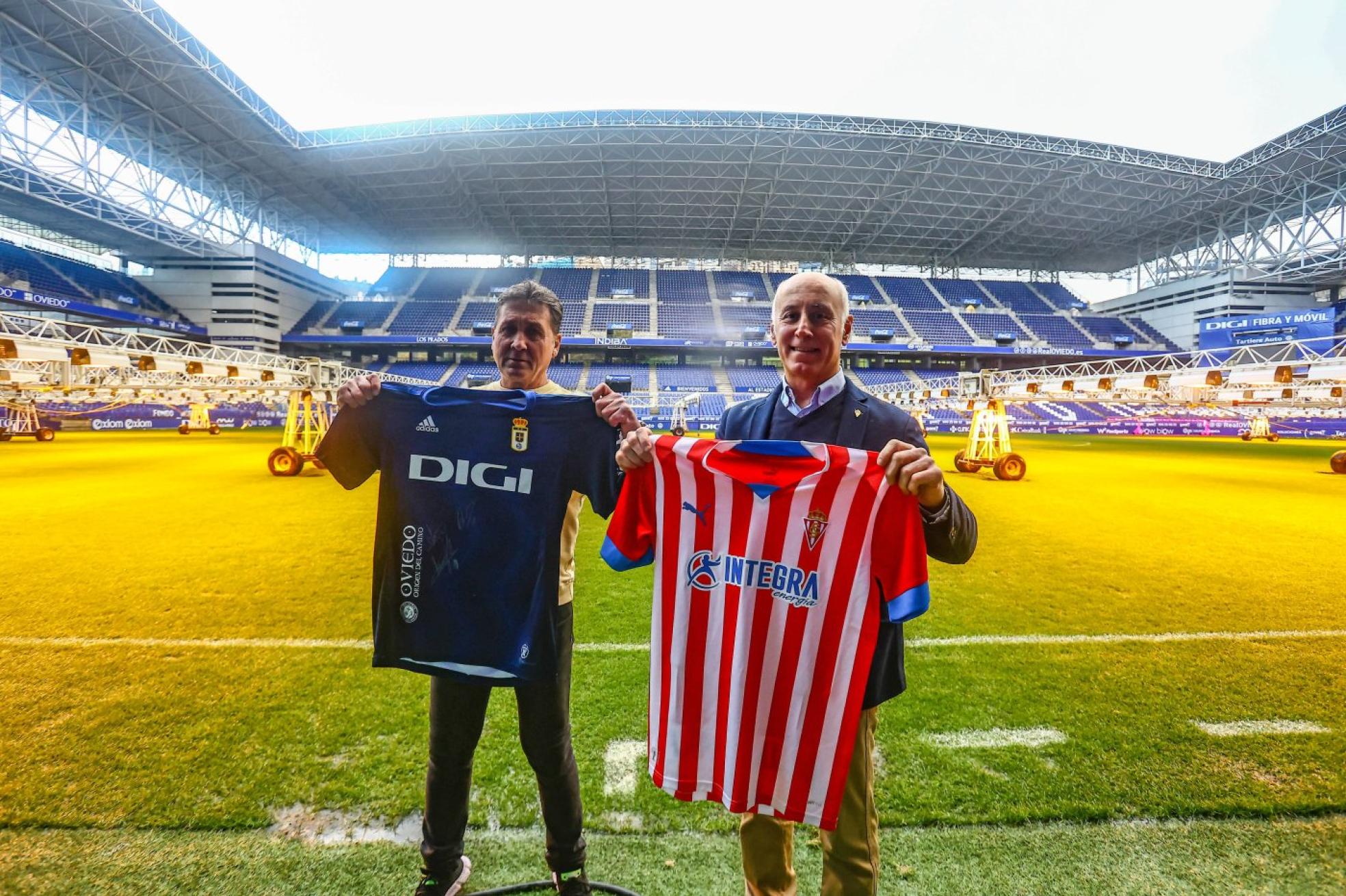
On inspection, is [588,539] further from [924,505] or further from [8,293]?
[8,293]

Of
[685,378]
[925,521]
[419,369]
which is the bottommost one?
[925,521]

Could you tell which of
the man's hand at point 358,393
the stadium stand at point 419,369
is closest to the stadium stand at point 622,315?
the stadium stand at point 419,369

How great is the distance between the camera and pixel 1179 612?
4438mm

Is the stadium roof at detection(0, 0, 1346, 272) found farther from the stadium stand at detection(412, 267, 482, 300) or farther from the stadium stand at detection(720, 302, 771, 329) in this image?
the stadium stand at detection(720, 302, 771, 329)

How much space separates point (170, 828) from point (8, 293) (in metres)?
39.9

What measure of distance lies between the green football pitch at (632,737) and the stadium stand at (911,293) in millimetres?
42662

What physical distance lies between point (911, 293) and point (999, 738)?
48.7 meters

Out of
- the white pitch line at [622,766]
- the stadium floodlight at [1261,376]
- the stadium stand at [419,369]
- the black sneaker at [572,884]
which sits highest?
the stadium stand at [419,369]

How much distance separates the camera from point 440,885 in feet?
5.92

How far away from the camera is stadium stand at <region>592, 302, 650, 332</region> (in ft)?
136

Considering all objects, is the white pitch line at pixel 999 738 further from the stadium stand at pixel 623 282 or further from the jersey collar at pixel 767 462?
the stadium stand at pixel 623 282

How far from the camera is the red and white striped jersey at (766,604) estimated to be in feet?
5.33

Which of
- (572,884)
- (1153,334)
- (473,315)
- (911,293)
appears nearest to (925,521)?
(572,884)

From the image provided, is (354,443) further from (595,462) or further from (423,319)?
(423,319)
